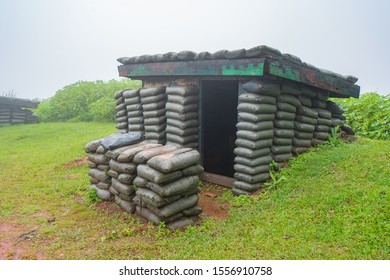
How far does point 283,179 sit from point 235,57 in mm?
2830

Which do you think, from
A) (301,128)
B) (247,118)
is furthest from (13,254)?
(301,128)

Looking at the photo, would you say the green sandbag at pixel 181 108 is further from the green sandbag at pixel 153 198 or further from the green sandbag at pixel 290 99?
the green sandbag at pixel 153 198

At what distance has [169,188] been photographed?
5.58 meters

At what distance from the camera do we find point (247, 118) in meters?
6.84

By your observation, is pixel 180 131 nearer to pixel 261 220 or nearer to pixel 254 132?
pixel 254 132

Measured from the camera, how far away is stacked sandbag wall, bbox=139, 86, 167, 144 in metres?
8.50

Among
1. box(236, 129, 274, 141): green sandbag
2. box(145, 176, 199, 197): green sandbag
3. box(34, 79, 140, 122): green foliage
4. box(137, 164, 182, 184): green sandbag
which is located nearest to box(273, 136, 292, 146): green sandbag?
box(236, 129, 274, 141): green sandbag

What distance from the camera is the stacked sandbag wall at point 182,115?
789 centimetres

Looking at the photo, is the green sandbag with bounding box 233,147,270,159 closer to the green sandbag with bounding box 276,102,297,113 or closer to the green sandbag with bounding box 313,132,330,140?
the green sandbag with bounding box 276,102,297,113

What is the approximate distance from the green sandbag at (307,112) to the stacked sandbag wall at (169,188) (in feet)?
11.1

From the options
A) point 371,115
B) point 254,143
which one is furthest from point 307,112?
point 371,115

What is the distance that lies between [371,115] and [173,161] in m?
9.51

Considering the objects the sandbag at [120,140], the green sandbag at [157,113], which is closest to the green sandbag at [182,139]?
the green sandbag at [157,113]

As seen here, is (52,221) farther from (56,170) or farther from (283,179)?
(283,179)
